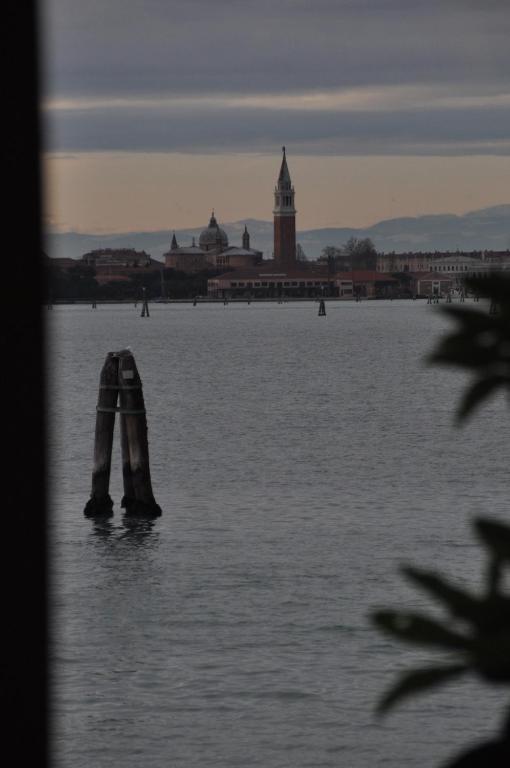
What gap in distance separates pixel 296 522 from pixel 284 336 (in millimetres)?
97602

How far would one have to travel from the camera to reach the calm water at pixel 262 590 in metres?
10.2

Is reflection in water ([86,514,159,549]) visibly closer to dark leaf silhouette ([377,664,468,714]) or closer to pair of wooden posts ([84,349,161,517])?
pair of wooden posts ([84,349,161,517])

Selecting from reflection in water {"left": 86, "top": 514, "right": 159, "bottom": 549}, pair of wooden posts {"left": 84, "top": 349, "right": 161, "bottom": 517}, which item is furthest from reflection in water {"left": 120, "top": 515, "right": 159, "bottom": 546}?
pair of wooden posts {"left": 84, "top": 349, "right": 161, "bottom": 517}

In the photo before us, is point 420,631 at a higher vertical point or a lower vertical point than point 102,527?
higher

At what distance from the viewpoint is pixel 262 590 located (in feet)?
49.3

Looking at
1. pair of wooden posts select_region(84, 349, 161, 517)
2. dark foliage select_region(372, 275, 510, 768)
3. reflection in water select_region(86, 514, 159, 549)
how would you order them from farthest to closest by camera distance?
reflection in water select_region(86, 514, 159, 549) → pair of wooden posts select_region(84, 349, 161, 517) → dark foliage select_region(372, 275, 510, 768)

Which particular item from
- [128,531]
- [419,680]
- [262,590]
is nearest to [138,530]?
[128,531]

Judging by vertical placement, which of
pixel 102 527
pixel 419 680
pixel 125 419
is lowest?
pixel 102 527

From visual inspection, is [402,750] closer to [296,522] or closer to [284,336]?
[296,522]

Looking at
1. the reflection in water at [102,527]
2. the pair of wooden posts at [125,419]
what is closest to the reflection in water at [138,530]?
the reflection in water at [102,527]

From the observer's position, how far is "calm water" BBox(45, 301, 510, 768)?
33.4 ft

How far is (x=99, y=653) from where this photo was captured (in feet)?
41.0

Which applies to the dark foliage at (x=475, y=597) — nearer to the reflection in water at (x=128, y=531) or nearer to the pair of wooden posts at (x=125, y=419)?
the pair of wooden posts at (x=125, y=419)

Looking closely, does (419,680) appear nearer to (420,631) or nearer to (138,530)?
(420,631)
